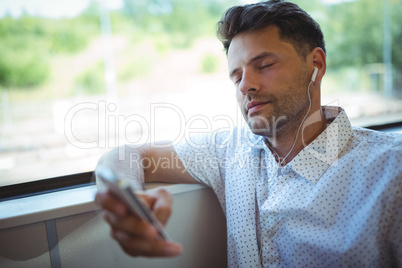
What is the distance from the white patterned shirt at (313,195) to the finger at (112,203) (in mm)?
531

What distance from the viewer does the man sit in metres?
0.70

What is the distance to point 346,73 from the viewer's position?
267 inches

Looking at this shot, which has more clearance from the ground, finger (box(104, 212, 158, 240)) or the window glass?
the window glass

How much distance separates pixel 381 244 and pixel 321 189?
189 millimetres

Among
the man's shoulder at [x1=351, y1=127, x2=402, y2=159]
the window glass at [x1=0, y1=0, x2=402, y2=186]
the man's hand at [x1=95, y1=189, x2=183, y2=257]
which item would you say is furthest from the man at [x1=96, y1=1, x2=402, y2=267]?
the window glass at [x1=0, y1=0, x2=402, y2=186]

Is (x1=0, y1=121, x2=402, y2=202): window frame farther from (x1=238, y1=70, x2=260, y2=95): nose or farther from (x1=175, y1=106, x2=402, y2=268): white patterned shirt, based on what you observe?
(x1=238, y1=70, x2=260, y2=95): nose

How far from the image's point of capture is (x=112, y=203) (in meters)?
0.45

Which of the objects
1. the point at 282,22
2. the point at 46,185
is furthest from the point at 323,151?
the point at 46,185

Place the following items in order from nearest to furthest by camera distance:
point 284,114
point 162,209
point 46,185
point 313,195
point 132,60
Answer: point 162,209 → point 313,195 → point 284,114 → point 46,185 → point 132,60

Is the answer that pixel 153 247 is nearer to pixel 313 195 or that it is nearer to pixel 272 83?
pixel 313 195

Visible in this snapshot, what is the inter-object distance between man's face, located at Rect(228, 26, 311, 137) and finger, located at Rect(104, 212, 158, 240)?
0.56 metres

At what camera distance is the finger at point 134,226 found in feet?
1.47

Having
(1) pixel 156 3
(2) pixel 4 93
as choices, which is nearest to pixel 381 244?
(1) pixel 156 3

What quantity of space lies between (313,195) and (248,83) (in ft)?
1.31
